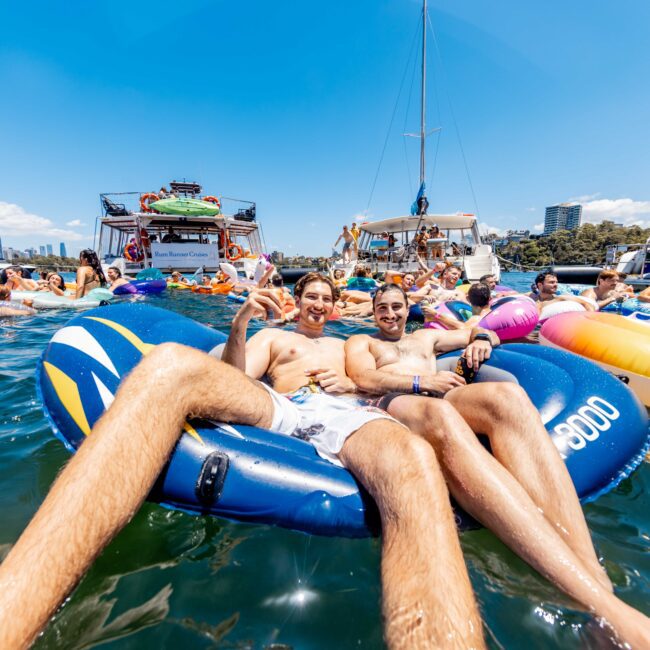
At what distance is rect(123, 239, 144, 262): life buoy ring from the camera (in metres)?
18.0

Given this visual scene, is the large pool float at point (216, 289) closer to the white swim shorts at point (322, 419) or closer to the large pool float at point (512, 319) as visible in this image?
the large pool float at point (512, 319)

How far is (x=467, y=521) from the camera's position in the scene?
1458 mm

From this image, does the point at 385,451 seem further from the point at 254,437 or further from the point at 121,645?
the point at 121,645

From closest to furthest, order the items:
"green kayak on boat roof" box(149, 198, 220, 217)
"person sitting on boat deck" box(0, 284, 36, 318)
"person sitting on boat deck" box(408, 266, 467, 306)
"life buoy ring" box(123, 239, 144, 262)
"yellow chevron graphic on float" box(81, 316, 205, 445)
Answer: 1. "yellow chevron graphic on float" box(81, 316, 205, 445)
2. "person sitting on boat deck" box(0, 284, 36, 318)
3. "person sitting on boat deck" box(408, 266, 467, 306)
4. "green kayak on boat roof" box(149, 198, 220, 217)
5. "life buoy ring" box(123, 239, 144, 262)

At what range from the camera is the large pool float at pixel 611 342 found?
2.77 meters

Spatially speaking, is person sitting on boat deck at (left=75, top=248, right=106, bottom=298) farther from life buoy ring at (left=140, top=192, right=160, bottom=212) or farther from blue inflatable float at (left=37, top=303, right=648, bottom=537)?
life buoy ring at (left=140, top=192, right=160, bottom=212)

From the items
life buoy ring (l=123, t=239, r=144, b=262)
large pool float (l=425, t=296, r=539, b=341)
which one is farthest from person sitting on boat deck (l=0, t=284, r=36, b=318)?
life buoy ring (l=123, t=239, r=144, b=262)

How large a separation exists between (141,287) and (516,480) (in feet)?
Result: 35.6

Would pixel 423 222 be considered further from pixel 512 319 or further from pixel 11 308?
pixel 11 308

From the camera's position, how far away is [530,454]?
61.1 inches

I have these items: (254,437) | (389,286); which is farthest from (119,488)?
(389,286)

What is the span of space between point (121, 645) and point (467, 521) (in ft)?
4.30

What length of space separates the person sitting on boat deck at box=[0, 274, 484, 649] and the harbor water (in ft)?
0.42

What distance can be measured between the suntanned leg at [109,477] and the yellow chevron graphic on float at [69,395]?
24.7 inches
